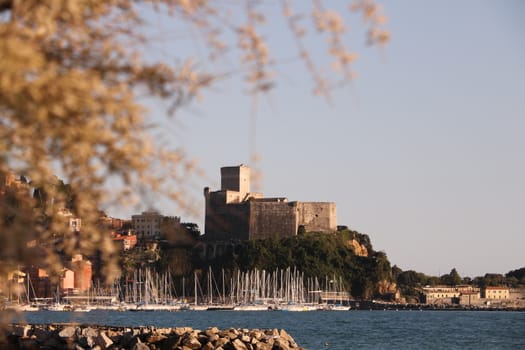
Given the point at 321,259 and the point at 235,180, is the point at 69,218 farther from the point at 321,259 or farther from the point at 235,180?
the point at 321,259

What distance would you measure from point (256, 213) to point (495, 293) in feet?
170

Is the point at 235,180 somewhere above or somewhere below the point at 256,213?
above

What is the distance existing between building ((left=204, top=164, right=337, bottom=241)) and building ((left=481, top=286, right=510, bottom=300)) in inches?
1546

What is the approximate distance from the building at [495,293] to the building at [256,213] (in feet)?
129

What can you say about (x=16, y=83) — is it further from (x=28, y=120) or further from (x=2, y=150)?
(x=2, y=150)

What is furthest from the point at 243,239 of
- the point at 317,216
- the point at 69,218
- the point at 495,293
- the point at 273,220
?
the point at 69,218

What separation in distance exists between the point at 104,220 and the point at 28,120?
1416mm

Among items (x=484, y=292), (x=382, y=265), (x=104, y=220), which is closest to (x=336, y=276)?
(x=382, y=265)

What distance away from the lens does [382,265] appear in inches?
5197

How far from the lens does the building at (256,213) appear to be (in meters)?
115

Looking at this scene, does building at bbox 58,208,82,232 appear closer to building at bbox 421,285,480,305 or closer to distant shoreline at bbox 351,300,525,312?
distant shoreline at bbox 351,300,525,312

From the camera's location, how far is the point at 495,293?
156 metres

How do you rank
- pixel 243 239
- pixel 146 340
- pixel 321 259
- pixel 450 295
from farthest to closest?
pixel 450 295
pixel 243 239
pixel 321 259
pixel 146 340

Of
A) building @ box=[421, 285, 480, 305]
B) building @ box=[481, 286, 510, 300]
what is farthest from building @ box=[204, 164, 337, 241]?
building @ box=[481, 286, 510, 300]
